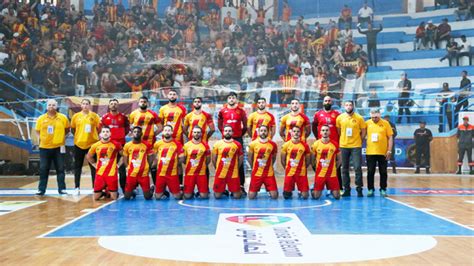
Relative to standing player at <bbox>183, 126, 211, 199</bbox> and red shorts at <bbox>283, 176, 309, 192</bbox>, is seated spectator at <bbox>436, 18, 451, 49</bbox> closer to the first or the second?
red shorts at <bbox>283, 176, 309, 192</bbox>

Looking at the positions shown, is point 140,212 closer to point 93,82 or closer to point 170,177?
point 170,177

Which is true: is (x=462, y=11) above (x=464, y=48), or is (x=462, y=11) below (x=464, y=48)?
above

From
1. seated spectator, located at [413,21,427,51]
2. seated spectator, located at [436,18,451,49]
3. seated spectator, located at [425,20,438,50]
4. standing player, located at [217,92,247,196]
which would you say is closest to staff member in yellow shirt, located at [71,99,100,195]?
standing player, located at [217,92,247,196]

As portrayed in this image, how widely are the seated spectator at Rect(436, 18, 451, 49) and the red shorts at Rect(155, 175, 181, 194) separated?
1146cm

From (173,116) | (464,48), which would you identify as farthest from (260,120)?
(464,48)

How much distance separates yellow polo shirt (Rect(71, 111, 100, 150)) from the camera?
10.0 metres

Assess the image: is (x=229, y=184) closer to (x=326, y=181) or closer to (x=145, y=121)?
(x=326, y=181)

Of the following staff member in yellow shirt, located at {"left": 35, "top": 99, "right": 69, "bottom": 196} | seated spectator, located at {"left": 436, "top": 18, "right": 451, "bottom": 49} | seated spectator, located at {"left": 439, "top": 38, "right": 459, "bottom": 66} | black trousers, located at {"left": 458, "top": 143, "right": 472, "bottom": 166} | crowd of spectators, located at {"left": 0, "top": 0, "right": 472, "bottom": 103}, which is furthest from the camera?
seated spectator, located at {"left": 436, "top": 18, "right": 451, "bottom": 49}

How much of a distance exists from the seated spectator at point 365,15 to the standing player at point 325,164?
946 centimetres

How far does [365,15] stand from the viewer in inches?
709

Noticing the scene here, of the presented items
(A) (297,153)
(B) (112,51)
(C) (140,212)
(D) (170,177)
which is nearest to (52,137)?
(D) (170,177)

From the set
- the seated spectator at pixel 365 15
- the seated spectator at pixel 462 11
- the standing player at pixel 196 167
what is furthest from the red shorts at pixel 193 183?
the seated spectator at pixel 462 11

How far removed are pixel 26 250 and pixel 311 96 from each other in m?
12.7

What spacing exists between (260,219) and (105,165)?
3450 mm
